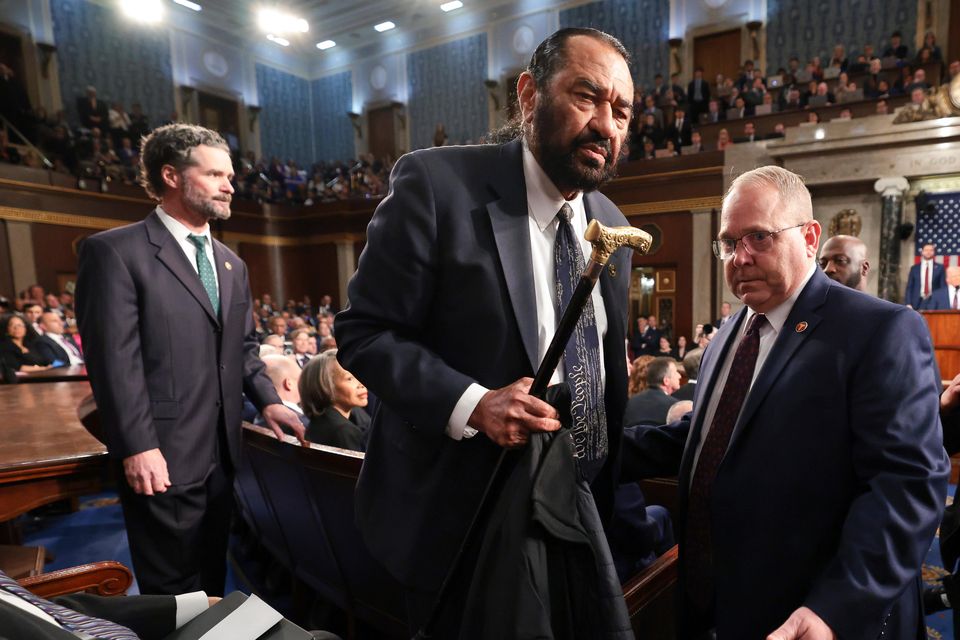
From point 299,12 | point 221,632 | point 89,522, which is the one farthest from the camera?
point 299,12

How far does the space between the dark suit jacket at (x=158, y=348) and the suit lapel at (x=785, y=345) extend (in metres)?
1.57

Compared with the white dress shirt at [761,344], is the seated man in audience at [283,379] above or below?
below

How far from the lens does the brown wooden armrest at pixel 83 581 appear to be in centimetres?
122

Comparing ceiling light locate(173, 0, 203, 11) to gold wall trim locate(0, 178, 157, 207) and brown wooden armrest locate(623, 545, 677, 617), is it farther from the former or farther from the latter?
brown wooden armrest locate(623, 545, 677, 617)

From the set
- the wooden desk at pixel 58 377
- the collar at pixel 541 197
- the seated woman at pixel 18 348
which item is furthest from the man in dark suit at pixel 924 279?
the seated woman at pixel 18 348

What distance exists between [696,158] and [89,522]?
1037cm

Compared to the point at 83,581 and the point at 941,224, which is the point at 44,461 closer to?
the point at 83,581

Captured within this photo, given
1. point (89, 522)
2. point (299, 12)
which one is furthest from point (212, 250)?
point (299, 12)

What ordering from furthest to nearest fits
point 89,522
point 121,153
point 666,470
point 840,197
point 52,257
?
point 121,153, point 52,257, point 840,197, point 89,522, point 666,470

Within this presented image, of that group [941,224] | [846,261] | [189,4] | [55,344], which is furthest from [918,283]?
[189,4]

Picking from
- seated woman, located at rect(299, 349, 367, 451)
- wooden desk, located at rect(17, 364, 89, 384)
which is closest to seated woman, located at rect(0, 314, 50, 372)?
wooden desk, located at rect(17, 364, 89, 384)

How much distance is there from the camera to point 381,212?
115 centimetres

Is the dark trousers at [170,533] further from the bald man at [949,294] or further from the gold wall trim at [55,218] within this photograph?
the gold wall trim at [55,218]

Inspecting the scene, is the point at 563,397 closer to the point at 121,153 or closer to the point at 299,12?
the point at 121,153
